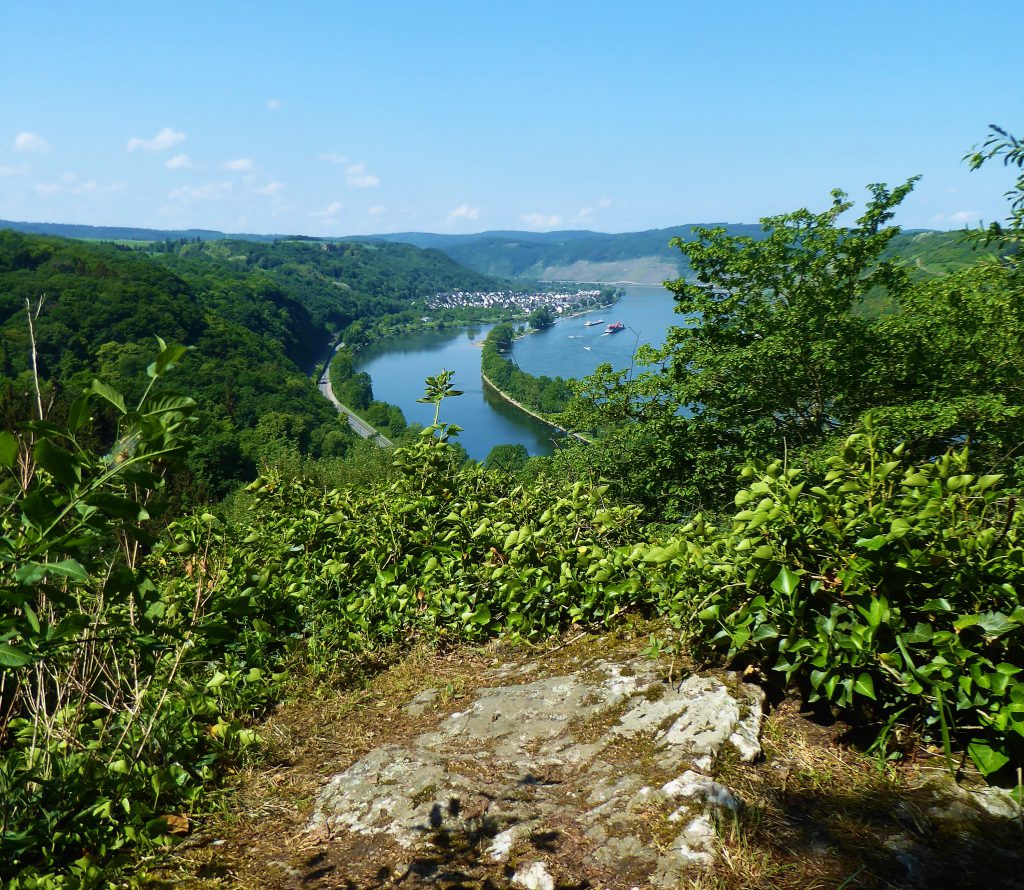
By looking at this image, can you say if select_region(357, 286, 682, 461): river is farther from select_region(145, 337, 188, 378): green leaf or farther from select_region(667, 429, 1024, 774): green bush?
select_region(145, 337, 188, 378): green leaf

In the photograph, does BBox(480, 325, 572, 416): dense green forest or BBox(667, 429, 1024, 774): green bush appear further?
BBox(480, 325, 572, 416): dense green forest

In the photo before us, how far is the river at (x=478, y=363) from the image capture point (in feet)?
310

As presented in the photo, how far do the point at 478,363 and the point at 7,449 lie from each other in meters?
146

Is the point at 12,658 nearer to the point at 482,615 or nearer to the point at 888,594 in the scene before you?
the point at 888,594

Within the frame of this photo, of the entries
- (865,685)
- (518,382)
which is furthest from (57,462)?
(518,382)

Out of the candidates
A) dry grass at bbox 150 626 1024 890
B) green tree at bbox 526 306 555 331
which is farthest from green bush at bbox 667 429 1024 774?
green tree at bbox 526 306 555 331

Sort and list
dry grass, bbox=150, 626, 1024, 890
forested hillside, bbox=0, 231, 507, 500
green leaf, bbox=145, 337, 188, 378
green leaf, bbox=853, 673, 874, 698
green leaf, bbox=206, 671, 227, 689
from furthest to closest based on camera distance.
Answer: forested hillside, bbox=0, 231, 507, 500
green leaf, bbox=206, 671, 227, 689
green leaf, bbox=853, 673, 874, 698
dry grass, bbox=150, 626, 1024, 890
green leaf, bbox=145, 337, 188, 378

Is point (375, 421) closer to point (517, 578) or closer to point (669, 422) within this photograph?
point (669, 422)

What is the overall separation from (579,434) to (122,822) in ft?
63.4

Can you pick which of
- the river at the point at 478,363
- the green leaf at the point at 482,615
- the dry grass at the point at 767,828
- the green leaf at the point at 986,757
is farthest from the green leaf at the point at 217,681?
the river at the point at 478,363

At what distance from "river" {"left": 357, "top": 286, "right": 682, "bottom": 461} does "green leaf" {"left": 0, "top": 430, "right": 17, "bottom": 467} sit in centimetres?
6388

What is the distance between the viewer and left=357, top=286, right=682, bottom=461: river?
94562 mm

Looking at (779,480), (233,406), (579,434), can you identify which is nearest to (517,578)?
(779,480)

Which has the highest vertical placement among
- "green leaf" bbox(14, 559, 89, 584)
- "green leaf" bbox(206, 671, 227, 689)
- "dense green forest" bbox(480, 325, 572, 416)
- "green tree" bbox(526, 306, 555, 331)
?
"green leaf" bbox(14, 559, 89, 584)
